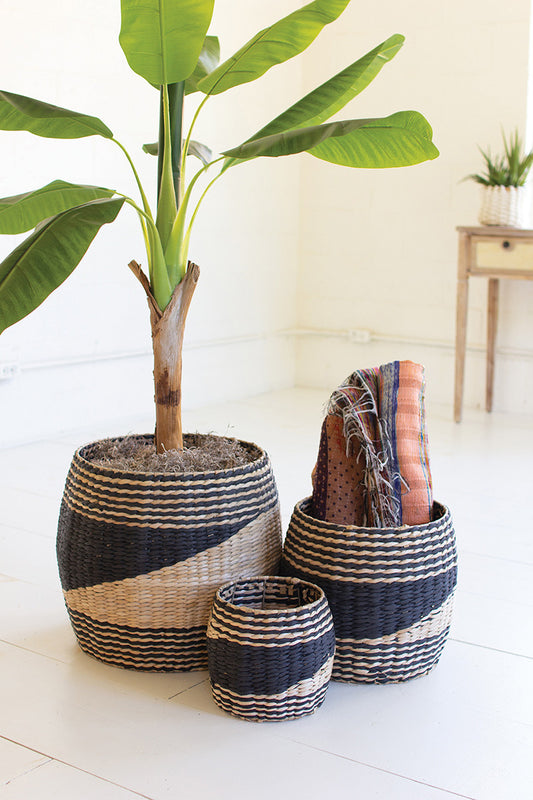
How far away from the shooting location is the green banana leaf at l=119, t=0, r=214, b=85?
140 cm

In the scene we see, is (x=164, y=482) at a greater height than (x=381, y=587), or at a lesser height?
greater

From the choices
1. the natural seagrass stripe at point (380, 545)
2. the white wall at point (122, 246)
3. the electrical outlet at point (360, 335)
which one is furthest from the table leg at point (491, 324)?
the natural seagrass stripe at point (380, 545)

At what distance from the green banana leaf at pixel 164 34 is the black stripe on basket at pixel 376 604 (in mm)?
875

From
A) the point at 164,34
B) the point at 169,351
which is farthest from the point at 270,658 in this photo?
the point at 164,34

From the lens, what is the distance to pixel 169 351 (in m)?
1.63

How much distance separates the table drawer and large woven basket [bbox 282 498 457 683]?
2.30 metres

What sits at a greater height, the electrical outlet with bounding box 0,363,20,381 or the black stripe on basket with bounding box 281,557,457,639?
the electrical outlet with bounding box 0,363,20,381

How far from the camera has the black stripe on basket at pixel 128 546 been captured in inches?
58.7

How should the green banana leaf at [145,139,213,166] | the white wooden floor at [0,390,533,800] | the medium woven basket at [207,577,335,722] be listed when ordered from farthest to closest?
the green banana leaf at [145,139,213,166]
the medium woven basket at [207,577,335,722]
the white wooden floor at [0,390,533,800]

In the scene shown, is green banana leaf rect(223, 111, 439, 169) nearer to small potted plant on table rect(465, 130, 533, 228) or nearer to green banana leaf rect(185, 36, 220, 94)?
green banana leaf rect(185, 36, 220, 94)

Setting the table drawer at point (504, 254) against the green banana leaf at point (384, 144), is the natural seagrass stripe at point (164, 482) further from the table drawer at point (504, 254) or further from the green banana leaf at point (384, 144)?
the table drawer at point (504, 254)

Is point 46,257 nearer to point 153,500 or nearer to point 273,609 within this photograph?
point 153,500

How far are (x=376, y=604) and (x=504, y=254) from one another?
2.48 m

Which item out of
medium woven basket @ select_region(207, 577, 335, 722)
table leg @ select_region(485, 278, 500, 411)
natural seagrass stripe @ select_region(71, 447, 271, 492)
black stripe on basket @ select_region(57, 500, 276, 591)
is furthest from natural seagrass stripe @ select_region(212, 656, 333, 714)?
table leg @ select_region(485, 278, 500, 411)
